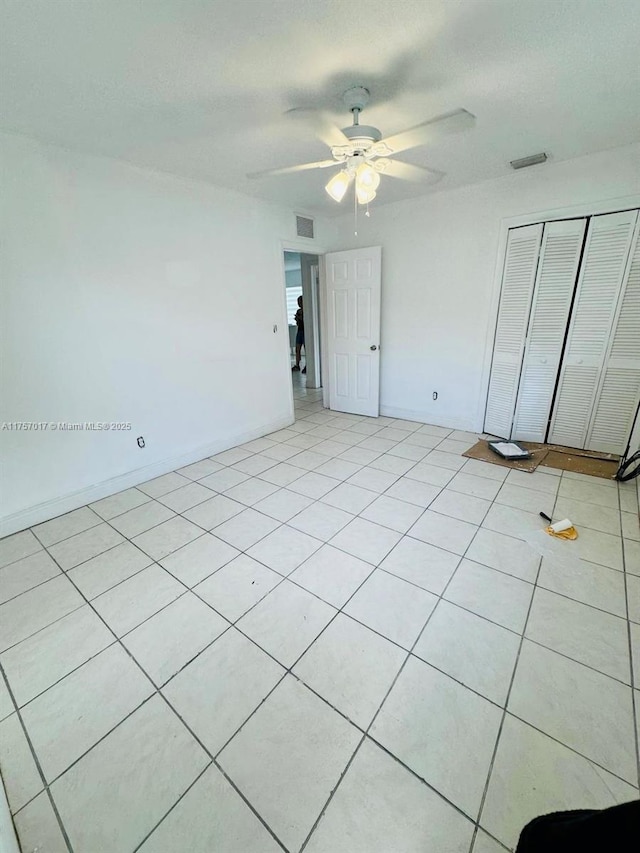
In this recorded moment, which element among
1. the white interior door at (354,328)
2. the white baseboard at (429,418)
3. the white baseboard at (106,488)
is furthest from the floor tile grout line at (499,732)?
the white interior door at (354,328)

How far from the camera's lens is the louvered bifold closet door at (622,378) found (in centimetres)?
277

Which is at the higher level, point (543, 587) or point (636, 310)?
point (636, 310)

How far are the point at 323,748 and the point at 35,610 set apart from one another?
1.60m

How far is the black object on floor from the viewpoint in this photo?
1.53 ft

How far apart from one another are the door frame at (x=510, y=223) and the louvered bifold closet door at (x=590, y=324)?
7 cm

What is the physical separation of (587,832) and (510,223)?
3.90 metres

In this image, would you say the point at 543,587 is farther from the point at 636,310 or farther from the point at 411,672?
the point at 636,310

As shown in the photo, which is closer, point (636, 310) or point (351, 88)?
point (351, 88)

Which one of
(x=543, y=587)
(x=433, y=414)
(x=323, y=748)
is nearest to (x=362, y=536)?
(x=543, y=587)

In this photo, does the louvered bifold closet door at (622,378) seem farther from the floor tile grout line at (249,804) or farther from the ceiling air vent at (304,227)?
the floor tile grout line at (249,804)

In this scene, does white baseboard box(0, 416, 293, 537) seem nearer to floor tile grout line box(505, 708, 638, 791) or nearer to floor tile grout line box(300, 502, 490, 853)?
floor tile grout line box(300, 502, 490, 853)

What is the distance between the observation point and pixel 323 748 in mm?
1168

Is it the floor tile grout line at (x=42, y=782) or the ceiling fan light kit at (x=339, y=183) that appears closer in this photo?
the floor tile grout line at (x=42, y=782)

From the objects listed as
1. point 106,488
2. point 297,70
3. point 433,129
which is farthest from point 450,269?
point 106,488
